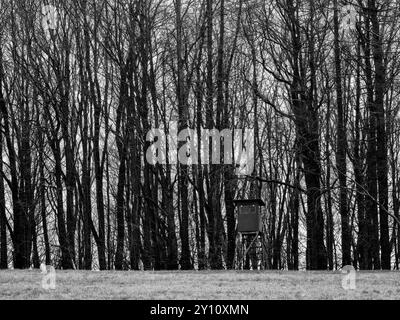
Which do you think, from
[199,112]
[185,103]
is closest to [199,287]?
[185,103]

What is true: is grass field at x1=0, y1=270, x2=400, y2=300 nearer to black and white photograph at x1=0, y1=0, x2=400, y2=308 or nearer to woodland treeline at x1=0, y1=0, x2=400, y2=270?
black and white photograph at x1=0, y1=0, x2=400, y2=308

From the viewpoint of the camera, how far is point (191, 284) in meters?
11.9

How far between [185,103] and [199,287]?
39.3 ft

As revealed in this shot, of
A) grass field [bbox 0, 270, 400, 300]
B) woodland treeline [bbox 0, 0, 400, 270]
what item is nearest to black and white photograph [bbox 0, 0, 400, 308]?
woodland treeline [bbox 0, 0, 400, 270]

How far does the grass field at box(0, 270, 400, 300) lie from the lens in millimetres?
10195

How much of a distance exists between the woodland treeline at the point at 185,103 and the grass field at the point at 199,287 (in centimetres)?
720

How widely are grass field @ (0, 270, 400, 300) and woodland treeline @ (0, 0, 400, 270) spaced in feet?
23.6

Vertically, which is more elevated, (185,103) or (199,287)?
(185,103)

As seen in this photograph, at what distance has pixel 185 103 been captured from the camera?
22.8 meters

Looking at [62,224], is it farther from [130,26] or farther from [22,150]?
[130,26]

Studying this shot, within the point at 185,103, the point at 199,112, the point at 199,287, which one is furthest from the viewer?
the point at 199,112

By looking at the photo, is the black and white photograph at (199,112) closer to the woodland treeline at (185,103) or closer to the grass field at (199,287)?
the woodland treeline at (185,103)

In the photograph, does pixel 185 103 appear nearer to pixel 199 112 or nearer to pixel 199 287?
pixel 199 112

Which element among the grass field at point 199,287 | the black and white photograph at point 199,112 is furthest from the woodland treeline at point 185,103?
the grass field at point 199,287
